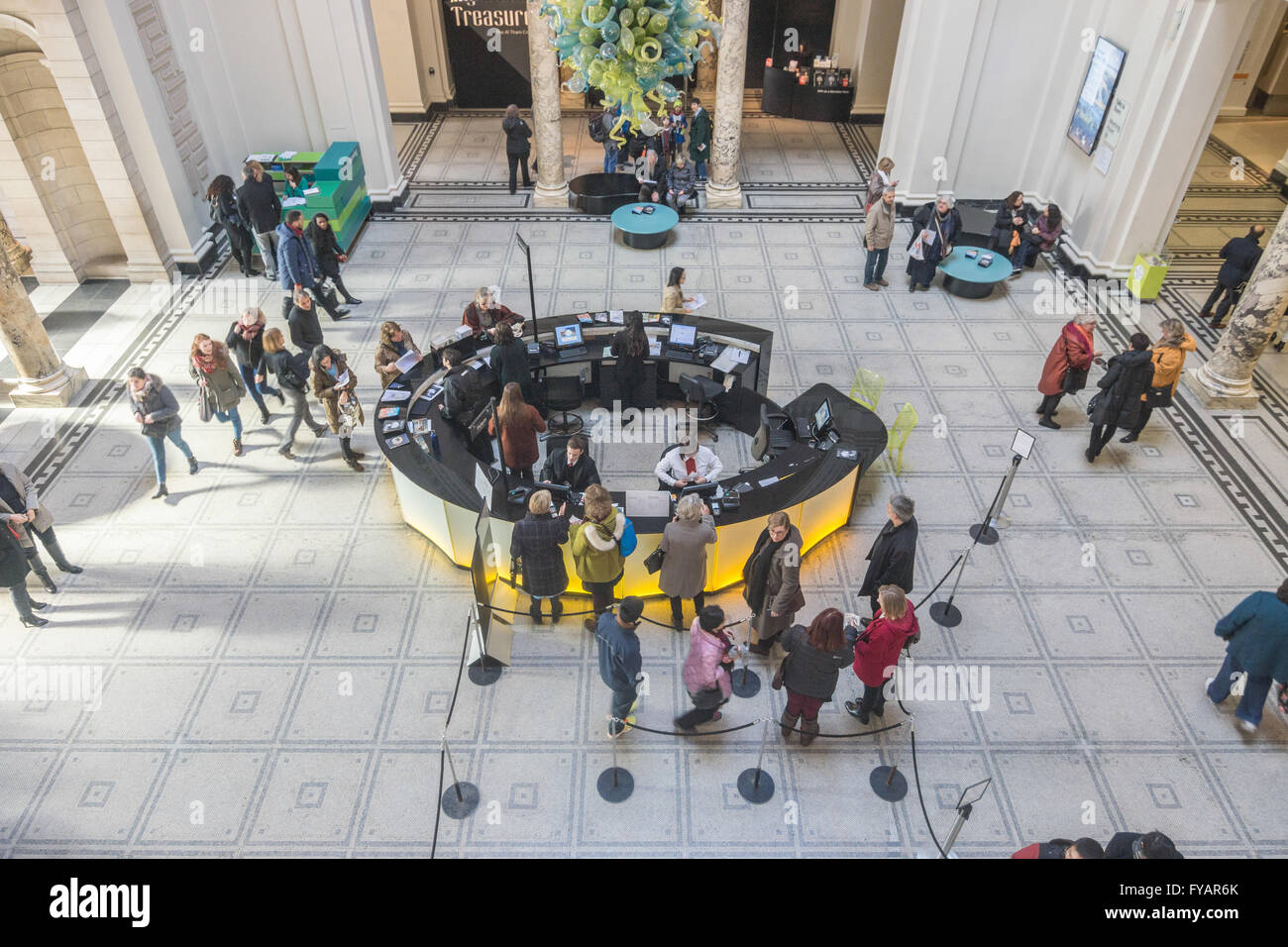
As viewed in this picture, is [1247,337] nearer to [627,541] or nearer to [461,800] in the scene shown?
[627,541]

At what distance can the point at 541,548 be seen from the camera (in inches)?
266

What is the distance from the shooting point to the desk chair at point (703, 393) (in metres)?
9.25

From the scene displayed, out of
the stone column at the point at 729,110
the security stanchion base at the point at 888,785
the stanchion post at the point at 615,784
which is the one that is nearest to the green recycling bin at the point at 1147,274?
the stone column at the point at 729,110

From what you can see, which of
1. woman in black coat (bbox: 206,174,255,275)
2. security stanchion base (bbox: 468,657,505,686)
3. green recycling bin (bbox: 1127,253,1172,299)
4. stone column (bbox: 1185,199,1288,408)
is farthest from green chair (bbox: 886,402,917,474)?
woman in black coat (bbox: 206,174,255,275)

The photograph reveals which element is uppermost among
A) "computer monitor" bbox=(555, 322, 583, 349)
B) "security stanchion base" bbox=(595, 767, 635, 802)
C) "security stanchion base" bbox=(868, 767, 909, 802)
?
"computer monitor" bbox=(555, 322, 583, 349)

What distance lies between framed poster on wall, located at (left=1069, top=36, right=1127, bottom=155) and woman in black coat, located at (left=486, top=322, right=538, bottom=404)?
8820mm

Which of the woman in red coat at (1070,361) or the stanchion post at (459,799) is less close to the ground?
the woman in red coat at (1070,361)

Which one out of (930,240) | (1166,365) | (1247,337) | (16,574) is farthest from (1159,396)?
(16,574)

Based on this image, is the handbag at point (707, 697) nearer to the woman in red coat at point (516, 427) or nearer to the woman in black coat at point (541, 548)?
the woman in black coat at point (541, 548)

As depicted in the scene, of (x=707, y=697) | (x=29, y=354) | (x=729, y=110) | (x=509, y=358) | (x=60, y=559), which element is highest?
(x=729, y=110)

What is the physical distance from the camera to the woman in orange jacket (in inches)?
346

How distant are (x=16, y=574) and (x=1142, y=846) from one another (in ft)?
26.7

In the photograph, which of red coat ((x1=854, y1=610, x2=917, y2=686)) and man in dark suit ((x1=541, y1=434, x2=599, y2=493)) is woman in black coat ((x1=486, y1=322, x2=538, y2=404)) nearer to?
man in dark suit ((x1=541, y1=434, x2=599, y2=493))

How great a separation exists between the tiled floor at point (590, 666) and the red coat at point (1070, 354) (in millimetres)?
701
